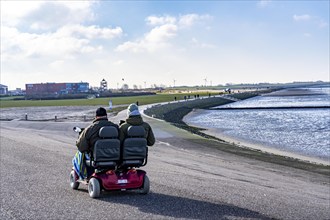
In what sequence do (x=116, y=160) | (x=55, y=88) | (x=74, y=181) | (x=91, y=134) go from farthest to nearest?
(x=55, y=88) → (x=74, y=181) → (x=116, y=160) → (x=91, y=134)

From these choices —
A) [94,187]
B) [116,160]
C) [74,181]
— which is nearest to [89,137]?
[116,160]

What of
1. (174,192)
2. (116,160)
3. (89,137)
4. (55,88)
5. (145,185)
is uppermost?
(55,88)

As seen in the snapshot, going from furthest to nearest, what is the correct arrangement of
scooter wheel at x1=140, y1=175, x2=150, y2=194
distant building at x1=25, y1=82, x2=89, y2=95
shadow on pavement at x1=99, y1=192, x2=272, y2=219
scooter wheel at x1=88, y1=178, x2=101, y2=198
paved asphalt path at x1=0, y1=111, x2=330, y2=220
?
1. distant building at x1=25, y1=82, x2=89, y2=95
2. scooter wheel at x1=140, y1=175, x2=150, y2=194
3. scooter wheel at x1=88, y1=178, x2=101, y2=198
4. paved asphalt path at x1=0, y1=111, x2=330, y2=220
5. shadow on pavement at x1=99, y1=192, x2=272, y2=219

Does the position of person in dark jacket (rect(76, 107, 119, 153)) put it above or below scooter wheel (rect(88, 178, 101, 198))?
above

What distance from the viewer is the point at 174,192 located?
10.4 metres

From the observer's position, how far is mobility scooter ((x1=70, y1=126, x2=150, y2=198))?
352 inches

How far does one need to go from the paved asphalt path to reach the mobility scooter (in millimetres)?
352

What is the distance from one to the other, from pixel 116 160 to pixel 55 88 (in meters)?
174

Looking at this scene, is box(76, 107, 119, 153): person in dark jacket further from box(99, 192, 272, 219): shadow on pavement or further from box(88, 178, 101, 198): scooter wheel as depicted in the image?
box(99, 192, 272, 219): shadow on pavement

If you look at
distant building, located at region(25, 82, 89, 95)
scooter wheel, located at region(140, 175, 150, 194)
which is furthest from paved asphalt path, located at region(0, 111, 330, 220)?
distant building, located at region(25, 82, 89, 95)

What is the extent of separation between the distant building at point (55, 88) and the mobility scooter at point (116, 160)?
167568 mm

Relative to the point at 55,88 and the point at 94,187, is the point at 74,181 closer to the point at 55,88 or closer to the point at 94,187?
the point at 94,187

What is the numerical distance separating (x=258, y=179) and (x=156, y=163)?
376 centimetres

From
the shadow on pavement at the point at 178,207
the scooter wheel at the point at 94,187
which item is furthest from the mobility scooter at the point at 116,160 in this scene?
the shadow on pavement at the point at 178,207
